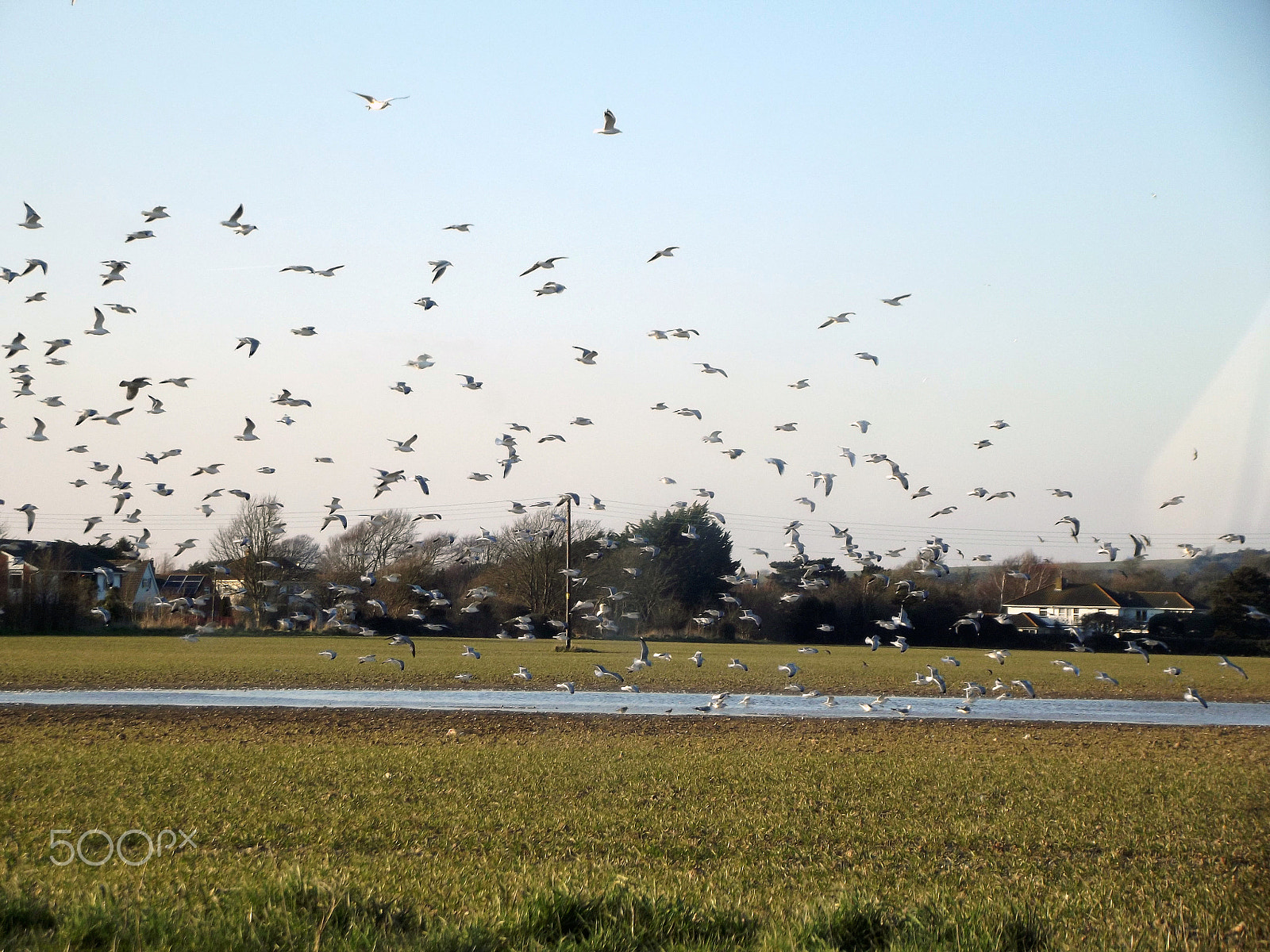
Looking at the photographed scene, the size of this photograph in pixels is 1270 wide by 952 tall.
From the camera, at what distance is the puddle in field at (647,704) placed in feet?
89.5

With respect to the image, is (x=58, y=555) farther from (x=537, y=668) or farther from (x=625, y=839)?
(x=625, y=839)

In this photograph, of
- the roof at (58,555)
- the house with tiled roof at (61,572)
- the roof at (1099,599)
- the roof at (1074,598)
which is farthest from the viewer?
the roof at (1074,598)

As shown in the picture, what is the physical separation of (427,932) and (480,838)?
4789mm

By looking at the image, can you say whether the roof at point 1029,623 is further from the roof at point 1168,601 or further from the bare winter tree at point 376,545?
the bare winter tree at point 376,545

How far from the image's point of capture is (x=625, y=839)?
10.9 meters

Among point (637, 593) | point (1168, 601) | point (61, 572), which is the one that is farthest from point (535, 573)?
point (1168, 601)

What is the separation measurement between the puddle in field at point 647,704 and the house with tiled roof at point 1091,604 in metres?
59.2

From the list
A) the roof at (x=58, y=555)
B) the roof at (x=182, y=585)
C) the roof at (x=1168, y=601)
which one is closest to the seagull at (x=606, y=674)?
the roof at (x=58, y=555)

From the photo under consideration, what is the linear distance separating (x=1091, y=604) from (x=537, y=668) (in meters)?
73.0

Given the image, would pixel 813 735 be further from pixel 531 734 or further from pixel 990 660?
pixel 990 660

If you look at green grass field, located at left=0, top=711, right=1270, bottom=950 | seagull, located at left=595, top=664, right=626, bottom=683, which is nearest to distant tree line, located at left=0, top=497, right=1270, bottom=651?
seagull, located at left=595, top=664, right=626, bottom=683

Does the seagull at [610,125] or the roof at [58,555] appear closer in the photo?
the seagull at [610,125]

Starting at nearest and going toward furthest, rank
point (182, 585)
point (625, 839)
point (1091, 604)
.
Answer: point (625, 839)
point (1091, 604)
point (182, 585)

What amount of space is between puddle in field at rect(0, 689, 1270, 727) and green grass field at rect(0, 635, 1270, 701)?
7.71 feet
